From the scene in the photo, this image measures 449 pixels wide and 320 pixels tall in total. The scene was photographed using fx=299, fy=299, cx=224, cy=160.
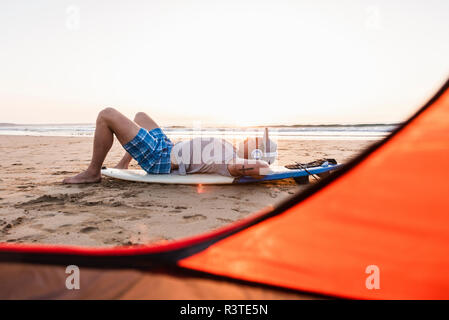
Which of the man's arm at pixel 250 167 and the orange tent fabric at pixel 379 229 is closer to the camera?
the orange tent fabric at pixel 379 229

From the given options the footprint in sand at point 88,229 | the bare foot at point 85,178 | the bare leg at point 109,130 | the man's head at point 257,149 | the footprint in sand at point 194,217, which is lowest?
the footprint in sand at point 194,217

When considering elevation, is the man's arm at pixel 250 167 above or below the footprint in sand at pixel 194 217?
above

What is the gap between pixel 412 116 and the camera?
701 millimetres

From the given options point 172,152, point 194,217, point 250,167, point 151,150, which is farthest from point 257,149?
point 194,217

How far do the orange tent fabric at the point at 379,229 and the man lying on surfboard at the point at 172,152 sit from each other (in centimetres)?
168

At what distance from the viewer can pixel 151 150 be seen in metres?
2.67

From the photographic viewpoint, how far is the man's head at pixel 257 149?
8.93ft

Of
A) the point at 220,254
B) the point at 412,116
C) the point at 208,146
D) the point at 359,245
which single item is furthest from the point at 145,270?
the point at 208,146

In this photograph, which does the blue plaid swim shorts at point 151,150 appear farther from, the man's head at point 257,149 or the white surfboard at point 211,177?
the man's head at point 257,149

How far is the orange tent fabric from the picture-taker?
Answer: 2.25ft

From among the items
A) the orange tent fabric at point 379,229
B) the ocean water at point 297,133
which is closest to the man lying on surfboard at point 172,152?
the orange tent fabric at point 379,229

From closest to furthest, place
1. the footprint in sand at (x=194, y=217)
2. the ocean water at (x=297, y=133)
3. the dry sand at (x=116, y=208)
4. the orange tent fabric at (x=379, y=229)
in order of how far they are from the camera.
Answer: the orange tent fabric at (x=379, y=229)
the dry sand at (x=116, y=208)
the footprint in sand at (x=194, y=217)
the ocean water at (x=297, y=133)
